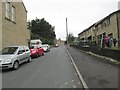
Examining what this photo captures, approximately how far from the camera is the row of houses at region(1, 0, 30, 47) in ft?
66.7

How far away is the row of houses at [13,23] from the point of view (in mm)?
20328

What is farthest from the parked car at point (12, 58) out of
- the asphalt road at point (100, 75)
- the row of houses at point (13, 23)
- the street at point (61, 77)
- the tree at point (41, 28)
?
the tree at point (41, 28)

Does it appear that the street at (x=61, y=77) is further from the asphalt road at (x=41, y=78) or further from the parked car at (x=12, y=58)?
the parked car at (x=12, y=58)

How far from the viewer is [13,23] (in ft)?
77.5

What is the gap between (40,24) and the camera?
92625 mm

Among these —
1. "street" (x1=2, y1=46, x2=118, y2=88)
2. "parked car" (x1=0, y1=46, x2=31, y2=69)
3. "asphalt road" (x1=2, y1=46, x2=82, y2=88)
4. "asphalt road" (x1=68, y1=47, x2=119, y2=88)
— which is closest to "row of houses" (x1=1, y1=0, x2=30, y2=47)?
"parked car" (x1=0, y1=46, x2=31, y2=69)

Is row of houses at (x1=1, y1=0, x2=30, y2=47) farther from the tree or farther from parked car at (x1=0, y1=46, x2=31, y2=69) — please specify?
the tree

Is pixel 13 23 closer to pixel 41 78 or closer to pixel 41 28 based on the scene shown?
pixel 41 78

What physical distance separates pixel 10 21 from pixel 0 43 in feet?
14.7

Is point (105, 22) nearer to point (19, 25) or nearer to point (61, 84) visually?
point (19, 25)

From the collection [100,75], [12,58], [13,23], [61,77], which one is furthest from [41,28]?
[100,75]

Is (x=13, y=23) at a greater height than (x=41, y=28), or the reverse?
(x=41, y=28)

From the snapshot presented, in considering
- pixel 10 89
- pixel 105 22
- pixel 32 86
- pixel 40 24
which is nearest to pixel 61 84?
pixel 32 86

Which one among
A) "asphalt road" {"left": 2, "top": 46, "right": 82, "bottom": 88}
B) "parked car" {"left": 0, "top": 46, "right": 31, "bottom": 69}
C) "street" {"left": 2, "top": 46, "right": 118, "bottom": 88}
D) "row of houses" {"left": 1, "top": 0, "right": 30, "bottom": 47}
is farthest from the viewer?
"row of houses" {"left": 1, "top": 0, "right": 30, "bottom": 47}
